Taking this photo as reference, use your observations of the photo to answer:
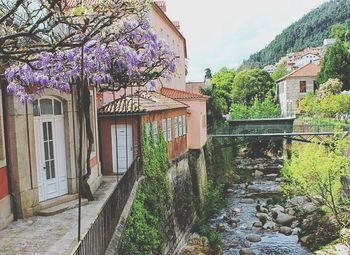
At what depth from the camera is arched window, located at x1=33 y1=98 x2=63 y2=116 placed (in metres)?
12.4

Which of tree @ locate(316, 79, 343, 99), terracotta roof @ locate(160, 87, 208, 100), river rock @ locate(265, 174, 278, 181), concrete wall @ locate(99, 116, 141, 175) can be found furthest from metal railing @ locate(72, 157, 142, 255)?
tree @ locate(316, 79, 343, 99)

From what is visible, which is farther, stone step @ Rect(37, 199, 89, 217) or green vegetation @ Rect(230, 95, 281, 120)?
green vegetation @ Rect(230, 95, 281, 120)

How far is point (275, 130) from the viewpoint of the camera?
4322 cm

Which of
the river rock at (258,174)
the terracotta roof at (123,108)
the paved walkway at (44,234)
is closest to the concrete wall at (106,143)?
the terracotta roof at (123,108)

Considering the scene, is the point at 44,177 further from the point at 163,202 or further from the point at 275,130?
the point at 275,130

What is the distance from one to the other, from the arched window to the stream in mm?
13129

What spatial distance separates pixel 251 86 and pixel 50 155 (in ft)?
220

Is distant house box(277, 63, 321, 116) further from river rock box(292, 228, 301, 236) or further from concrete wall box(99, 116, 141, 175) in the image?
concrete wall box(99, 116, 141, 175)

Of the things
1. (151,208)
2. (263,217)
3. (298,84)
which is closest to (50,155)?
(151,208)

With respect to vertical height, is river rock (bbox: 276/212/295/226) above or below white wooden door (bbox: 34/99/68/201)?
below

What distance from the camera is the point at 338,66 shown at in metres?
58.3

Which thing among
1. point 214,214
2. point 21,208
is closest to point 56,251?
point 21,208

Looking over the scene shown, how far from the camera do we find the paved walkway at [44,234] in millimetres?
9172

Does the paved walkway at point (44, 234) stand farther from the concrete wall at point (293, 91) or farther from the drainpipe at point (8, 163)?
the concrete wall at point (293, 91)
